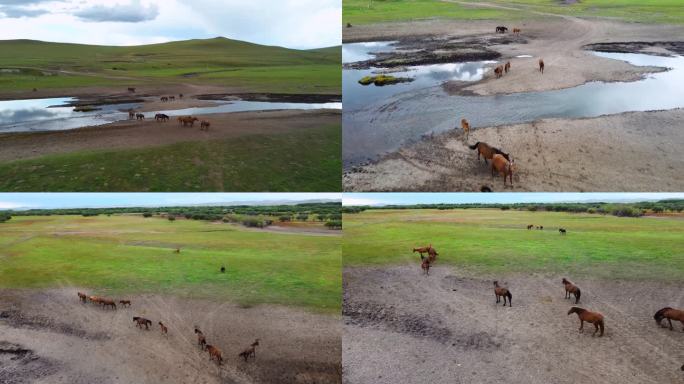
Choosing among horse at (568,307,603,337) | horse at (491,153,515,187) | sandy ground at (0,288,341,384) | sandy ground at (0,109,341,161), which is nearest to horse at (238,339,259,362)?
sandy ground at (0,288,341,384)

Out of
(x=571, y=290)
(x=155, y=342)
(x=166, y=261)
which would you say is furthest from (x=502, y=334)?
(x=166, y=261)

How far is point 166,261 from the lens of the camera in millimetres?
15164

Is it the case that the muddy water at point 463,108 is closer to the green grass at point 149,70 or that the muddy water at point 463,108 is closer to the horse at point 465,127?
the horse at point 465,127

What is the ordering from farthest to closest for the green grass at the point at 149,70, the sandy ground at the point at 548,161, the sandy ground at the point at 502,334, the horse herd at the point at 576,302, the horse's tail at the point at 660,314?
the green grass at the point at 149,70 < the sandy ground at the point at 548,161 < the horse's tail at the point at 660,314 < the horse herd at the point at 576,302 < the sandy ground at the point at 502,334

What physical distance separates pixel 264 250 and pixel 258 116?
7.42m

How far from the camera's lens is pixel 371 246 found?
15.1 meters

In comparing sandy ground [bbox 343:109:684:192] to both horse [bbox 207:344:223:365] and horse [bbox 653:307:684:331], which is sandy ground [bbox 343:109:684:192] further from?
horse [bbox 207:344:223:365]

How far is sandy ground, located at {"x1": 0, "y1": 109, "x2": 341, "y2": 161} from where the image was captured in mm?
13969

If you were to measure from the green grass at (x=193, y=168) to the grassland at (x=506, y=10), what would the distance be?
468 inches

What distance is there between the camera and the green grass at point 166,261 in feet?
44.1

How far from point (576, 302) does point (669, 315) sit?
6.79ft

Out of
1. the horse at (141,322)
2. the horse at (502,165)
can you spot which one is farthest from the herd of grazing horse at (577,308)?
the horse at (141,322)

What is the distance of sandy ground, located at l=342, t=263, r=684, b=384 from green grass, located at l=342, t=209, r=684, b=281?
3.00 ft

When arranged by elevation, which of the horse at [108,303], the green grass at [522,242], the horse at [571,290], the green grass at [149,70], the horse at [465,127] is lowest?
the horse at [108,303]
